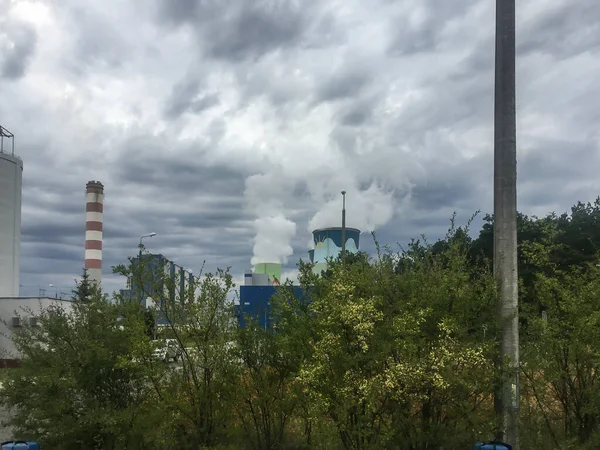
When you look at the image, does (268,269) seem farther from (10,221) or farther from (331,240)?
(10,221)

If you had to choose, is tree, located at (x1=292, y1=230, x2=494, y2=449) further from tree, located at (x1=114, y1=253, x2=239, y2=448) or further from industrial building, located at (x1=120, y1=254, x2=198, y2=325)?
industrial building, located at (x1=120, y1=254, x2=198, y2=325)

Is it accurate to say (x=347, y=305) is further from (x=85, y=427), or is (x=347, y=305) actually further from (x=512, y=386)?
(x=85, y=427)

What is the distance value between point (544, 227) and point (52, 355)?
271 inches

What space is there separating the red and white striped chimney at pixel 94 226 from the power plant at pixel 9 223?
14.9m

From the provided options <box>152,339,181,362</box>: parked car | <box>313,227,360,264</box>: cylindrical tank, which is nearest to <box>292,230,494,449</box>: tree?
<box>152,339,181,362</box>: parked car

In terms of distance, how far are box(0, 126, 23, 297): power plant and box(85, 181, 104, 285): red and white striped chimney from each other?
48.9ft

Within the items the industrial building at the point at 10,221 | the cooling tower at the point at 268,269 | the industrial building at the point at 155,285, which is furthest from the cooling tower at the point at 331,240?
the industrial building at the point at 155,285

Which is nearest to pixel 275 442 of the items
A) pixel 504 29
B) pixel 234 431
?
pixel 234 431

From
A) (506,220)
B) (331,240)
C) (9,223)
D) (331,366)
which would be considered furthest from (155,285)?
(331,240)

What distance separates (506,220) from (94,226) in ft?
195

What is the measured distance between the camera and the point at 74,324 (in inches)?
296

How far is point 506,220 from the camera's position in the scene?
21.1 feet

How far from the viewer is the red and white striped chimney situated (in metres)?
59.8

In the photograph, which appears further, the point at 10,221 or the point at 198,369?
the point at 10,221
